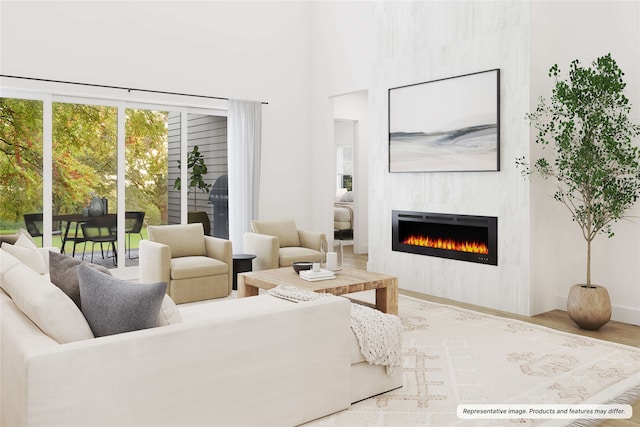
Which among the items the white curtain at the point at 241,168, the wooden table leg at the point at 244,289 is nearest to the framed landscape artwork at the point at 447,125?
the white curtain at the point at 241,168

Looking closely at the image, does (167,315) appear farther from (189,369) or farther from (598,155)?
(598,155)

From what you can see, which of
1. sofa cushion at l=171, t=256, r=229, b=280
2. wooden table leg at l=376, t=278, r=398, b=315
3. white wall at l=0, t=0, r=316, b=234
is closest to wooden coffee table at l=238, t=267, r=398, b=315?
wooden table leg at l=376, t=278, r=398, b=315

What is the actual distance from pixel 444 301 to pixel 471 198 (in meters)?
1.06

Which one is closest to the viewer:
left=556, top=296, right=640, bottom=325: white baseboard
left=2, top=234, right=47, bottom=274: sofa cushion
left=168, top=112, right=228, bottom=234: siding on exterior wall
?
left=2, top=234, right=47, bottom=274: sofa cushion

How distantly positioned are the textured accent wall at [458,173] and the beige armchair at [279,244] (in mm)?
780

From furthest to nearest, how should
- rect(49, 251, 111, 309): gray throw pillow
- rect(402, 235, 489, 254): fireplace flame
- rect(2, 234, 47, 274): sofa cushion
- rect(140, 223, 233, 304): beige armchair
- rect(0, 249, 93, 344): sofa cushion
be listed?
rect(402, 235, 489, 254): fireplace flame
rect(140, 223, 233, 304): beige armchair
rect(2, 234, 47, 274): sofa cushion
rect(49, 251, 111, 309): gray throw pillow
rect(0, 249, 93, 344): sofa cushion

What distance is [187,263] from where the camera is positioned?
5074 mm

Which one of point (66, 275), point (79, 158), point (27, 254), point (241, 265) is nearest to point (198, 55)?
point (79, 158)

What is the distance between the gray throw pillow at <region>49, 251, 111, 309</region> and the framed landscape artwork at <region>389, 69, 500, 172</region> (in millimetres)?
3737

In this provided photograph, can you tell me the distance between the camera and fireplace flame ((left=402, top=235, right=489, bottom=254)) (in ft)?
16.8

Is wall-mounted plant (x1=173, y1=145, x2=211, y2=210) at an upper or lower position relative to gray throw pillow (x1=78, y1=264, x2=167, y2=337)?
upper

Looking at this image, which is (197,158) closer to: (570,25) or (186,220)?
(186,220)

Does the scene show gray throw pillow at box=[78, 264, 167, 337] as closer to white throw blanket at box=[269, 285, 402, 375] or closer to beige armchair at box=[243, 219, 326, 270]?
white throw blanket at box=[269, 285, 402, 375]

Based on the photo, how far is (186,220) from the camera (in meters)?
6.80
